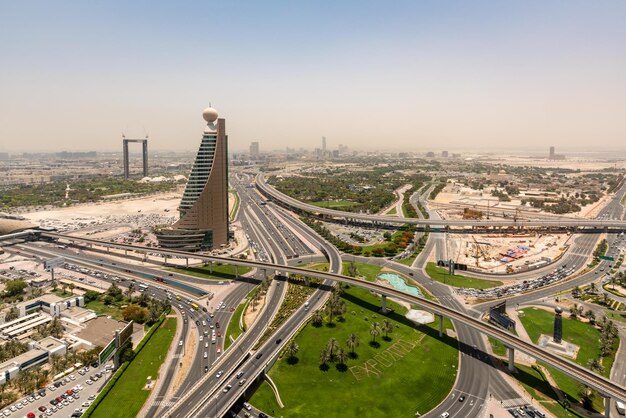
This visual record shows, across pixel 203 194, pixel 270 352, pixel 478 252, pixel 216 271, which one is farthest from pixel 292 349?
pixel 478 252

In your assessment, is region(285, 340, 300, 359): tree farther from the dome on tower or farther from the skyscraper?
the dome on tower

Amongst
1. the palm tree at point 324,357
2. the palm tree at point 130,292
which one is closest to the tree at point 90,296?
the palm tree at point 130,292

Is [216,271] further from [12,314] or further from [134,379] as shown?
[134,379]

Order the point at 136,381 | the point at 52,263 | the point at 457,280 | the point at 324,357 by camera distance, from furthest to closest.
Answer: the point at 457,280
the point at 52,263
the point at 324,357
the point at 136,381

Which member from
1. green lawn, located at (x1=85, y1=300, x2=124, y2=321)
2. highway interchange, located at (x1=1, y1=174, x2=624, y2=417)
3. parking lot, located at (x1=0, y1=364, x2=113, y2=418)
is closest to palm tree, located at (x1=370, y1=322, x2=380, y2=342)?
highway interchange, located at (x1=1, y1=174, x2=624, y2=417)

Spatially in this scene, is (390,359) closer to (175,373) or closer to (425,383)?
(425,383)

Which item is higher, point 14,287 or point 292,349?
point 14,287

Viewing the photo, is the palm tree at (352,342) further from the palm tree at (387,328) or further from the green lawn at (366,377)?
the palm tree at (387,328)
